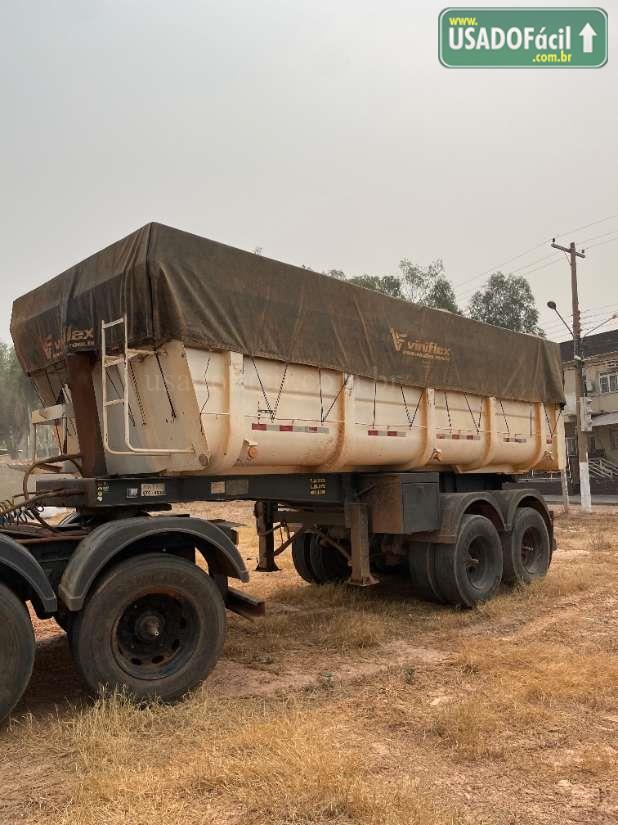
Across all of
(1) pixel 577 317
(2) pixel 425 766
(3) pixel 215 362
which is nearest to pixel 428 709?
(2) pixel 425 766

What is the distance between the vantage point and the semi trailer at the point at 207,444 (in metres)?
4.92

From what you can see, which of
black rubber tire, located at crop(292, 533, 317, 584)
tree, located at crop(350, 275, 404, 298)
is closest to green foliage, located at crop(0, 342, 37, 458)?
tree, located at crop(350, 275, 404, 298)

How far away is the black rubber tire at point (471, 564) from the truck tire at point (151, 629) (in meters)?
3.48

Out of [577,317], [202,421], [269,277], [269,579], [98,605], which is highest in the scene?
[577,317]

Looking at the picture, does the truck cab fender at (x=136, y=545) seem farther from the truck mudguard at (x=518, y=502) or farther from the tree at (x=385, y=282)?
the tree at (x=385, y=282)

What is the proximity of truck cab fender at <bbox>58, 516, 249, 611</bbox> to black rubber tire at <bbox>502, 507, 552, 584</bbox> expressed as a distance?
191 inches

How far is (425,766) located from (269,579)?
6.61 metres

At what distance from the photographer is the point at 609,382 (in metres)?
32.5

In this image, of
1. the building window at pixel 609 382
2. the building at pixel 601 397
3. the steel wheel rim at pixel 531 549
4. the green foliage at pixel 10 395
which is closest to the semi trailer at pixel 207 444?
the steel wheel rim at pixel 531 549

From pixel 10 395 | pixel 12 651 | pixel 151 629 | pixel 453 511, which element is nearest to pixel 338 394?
pixel 453 511

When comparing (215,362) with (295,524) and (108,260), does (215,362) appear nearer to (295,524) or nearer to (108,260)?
(108,260)

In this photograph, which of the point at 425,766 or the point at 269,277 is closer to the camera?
the point at 425,766

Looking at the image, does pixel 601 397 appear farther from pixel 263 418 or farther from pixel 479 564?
pixel 263 418

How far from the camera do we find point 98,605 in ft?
15.5
